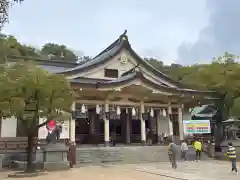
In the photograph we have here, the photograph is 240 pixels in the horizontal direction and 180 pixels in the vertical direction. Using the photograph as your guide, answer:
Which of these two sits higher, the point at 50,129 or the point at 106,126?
the point at 106,126

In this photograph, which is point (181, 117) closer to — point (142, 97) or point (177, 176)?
point (142, 97)

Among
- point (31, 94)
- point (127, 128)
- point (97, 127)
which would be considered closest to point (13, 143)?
point (31, 94)

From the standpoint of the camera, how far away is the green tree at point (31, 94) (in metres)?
11.9

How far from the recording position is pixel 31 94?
12.5 metres

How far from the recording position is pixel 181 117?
934 inches

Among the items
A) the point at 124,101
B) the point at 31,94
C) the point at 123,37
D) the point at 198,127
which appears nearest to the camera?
the point at 31,94

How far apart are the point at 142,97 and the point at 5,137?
10.4 m

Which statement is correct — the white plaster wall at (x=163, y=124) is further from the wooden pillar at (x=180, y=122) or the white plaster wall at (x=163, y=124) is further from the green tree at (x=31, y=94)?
the green tree at (x=31, y=94)

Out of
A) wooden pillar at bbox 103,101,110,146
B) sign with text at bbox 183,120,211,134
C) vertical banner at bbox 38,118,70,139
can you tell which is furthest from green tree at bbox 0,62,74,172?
sign with text at bbox 183,120,211,134

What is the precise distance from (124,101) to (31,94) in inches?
411

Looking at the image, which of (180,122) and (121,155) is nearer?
A: (121,155)

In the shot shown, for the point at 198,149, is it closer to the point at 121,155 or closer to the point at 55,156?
the point at 121,155

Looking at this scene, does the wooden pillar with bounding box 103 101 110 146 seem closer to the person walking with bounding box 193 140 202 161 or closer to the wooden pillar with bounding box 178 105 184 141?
the person walking with bounding box 193 140 202 161

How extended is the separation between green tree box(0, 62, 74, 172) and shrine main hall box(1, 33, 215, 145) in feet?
19.1
